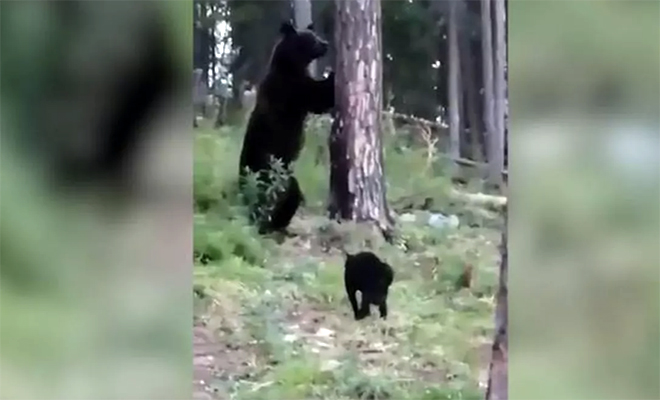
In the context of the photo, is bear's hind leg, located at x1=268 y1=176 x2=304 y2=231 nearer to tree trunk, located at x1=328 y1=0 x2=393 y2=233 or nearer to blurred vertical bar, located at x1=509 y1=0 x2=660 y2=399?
tree trunk, located at x1=328 y1=0 x2=393 y2=233

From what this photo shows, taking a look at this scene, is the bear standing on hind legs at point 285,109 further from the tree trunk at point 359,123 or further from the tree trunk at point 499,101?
the tree trunk at point 499,101

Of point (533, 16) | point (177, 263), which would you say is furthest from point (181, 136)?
point (533, 16)

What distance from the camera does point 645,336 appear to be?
5.26 feet

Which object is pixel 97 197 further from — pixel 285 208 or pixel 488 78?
pixel 488 78

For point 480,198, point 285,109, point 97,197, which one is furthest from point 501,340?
point 97,197

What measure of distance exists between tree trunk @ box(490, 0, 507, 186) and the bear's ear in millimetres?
303

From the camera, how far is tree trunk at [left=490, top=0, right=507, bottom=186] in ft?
5.25

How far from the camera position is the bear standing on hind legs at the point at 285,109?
5.30 feet

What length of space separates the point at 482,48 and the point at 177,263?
55 centimetres

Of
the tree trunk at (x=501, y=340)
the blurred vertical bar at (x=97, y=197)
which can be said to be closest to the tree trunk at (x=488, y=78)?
the tree trunk at (x=501, y=340)

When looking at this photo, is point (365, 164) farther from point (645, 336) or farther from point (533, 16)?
point (645, 336)

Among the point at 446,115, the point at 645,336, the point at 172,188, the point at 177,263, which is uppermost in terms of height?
the point at 446,115

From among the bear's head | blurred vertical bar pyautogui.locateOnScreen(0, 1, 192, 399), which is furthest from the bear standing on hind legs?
blurred vertical bar pyautogui.locateOnScreen(0, 1, 192, 399)

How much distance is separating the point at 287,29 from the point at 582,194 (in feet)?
1.65
